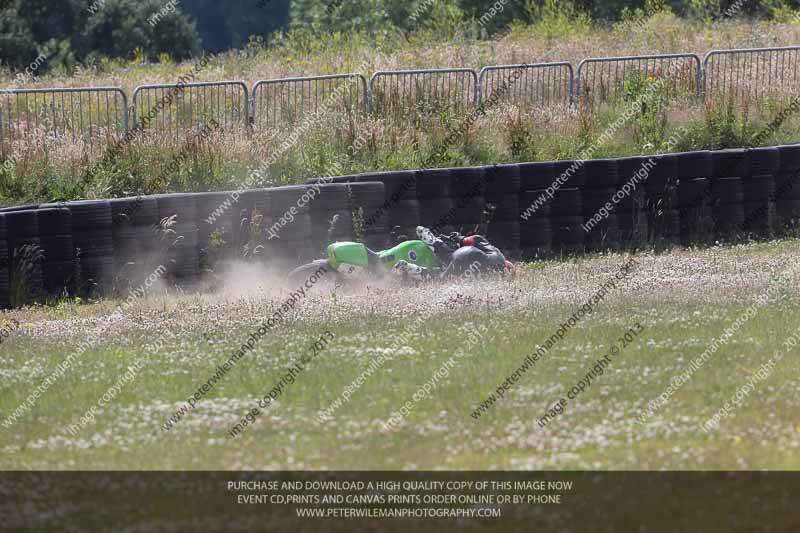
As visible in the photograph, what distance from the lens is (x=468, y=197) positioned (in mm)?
16828

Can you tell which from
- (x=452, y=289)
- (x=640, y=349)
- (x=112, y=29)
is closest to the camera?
(x=640, y=349)

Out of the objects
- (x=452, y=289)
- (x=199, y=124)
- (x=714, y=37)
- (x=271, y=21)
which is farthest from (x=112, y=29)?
(x=452, y=289)

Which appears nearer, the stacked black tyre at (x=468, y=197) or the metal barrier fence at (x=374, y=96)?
the stacked black tyre at (x=468, y=197)

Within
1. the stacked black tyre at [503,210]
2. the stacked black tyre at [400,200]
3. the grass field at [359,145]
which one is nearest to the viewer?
the stacked black tyre at [400,200]

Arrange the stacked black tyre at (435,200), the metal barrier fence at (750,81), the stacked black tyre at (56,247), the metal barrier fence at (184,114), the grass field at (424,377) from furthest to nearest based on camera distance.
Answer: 1. the metal barrier fence at (750,81)
2. the metal barrier fence at (184,114)
3. the stacked black tyre at (435,200)
4. the stacked black tyre at (56,247)
5. the grass field at (424,377)

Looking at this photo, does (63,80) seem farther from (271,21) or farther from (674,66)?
(271,21)

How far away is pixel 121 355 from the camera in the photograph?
1155 cm

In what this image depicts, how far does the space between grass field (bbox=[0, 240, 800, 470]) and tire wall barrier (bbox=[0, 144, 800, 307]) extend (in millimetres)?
651

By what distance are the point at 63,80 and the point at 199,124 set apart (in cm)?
1089

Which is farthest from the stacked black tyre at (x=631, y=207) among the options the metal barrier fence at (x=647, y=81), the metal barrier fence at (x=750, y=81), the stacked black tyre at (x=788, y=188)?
the metal barrier fence at (x=647, y=81)

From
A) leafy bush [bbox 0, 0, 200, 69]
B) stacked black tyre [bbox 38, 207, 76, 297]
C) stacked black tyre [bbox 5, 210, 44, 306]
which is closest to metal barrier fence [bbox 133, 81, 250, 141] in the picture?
stacked black tyre [bbox 38, 207, 76, 297]

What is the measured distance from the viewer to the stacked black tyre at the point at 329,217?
1574 centimetres

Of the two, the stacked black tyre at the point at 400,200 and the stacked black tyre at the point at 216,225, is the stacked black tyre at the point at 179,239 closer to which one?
the stacked black tyre at the point at 216,225

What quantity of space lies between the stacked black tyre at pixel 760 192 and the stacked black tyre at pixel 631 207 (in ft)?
6.34
